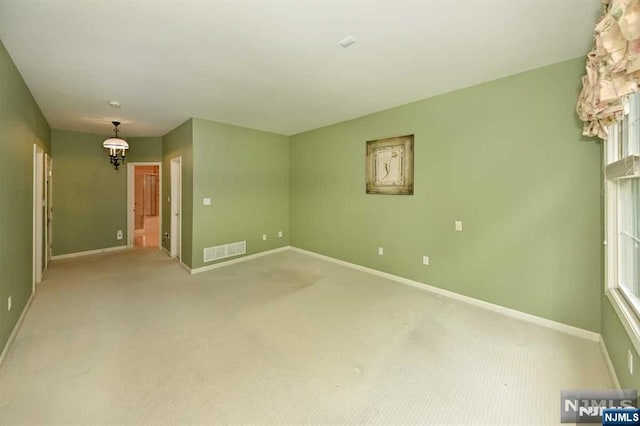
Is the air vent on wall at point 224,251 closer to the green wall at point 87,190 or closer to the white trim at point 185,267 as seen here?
the white trim at point 185,267

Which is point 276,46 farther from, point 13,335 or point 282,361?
point 13,335

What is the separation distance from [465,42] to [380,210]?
2.47m

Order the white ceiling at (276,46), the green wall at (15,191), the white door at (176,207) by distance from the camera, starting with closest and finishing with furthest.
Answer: the white ceiling at (276,46), the green wall at (15,191), the white door at (176,207)

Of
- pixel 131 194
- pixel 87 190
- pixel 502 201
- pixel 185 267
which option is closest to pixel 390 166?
pixel 502 201

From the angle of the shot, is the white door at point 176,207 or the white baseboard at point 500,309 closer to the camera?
the white baseboard at point 500,309

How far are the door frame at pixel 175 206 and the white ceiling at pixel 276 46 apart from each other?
1.74m

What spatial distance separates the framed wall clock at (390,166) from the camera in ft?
12.5

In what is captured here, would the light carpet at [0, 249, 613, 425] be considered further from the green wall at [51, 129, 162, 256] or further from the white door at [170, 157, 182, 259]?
the green wall at [51, 129, 162, 256]

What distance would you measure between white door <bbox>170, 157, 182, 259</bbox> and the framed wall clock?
145 inches

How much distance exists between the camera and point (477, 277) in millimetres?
3182

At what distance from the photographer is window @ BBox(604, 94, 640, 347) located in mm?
1695

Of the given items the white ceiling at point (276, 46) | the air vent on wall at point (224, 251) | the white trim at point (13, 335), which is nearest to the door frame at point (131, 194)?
the air vent on wall at point (224, 251)

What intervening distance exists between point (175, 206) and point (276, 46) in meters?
4.22

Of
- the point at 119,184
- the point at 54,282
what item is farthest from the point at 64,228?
the point at 54,282
